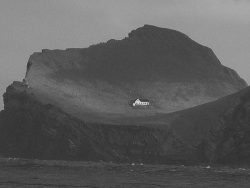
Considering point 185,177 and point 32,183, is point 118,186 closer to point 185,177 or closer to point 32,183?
point 32,183

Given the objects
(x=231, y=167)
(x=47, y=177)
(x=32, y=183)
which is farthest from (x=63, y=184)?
(x=231, y=167)

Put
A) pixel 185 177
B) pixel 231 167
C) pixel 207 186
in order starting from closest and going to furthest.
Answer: pixel 207 186, pixel 185 177, pixel 231 167

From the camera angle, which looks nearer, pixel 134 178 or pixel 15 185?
pixel 15 185

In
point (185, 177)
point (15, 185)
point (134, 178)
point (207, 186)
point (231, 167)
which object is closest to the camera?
point (15, 185)

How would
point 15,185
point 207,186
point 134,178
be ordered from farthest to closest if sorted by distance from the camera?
point 134,178 → point 207,186 → point 15,185

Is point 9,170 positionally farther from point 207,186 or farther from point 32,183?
point 207,186

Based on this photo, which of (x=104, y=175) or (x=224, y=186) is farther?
(x=104, y=175)

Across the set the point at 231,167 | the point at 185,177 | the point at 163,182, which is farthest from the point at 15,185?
the point at 231,167

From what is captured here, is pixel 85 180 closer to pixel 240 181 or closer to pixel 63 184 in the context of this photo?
pixel 63 184
